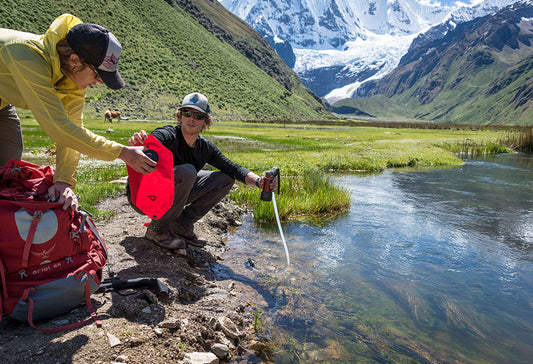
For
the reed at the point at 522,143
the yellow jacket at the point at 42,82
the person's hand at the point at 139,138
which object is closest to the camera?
the yellow jacket at the point at 42,82

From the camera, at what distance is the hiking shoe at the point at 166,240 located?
5766mm

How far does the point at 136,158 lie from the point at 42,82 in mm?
1081

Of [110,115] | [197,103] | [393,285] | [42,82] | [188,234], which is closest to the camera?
[42,82]

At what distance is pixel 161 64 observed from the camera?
3597 inches

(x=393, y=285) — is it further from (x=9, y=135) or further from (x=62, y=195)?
(x=9, y=135)

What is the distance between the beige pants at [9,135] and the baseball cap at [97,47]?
152 centimetres

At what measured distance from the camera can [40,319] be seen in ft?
11.5

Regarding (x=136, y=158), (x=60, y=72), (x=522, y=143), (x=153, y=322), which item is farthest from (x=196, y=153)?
(x=522, y=143)

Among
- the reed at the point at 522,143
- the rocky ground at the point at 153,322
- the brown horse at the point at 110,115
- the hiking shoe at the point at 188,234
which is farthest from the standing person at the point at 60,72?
the reed at the point at 522,143

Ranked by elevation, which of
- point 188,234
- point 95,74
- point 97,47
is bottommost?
point 188,234

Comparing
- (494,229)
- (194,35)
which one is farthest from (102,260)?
(194,35)

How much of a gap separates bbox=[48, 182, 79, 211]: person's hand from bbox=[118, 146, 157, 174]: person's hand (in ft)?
2.04

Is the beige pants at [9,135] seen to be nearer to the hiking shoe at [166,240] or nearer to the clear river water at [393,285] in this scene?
the hiking shoe at [166,240]

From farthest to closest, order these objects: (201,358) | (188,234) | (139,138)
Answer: (188,234) < (139,138) < (201,358)
